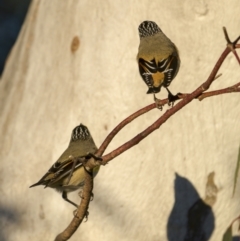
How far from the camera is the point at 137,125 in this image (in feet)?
9.73

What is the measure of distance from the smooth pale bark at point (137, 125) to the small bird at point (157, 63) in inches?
24.2

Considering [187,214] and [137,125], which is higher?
[137,125]

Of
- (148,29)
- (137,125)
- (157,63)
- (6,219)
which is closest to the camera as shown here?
(157,63)

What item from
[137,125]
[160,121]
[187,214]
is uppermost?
[137,125]

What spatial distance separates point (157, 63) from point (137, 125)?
0.90 meters

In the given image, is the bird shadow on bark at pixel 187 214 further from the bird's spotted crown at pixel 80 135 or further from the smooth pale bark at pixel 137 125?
the bird's spotted crown at pixel 80 135

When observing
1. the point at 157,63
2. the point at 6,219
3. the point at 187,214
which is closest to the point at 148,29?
the point at 157,63

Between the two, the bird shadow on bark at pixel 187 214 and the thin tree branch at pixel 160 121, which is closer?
the thin tree branch at pixel 160 121

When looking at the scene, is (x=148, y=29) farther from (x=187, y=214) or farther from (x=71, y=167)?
(x=187, y=214)

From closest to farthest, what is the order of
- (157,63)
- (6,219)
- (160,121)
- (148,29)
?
(160,121) < (157,63) < (148,29) < (6,219)

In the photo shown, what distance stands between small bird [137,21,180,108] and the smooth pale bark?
615mm

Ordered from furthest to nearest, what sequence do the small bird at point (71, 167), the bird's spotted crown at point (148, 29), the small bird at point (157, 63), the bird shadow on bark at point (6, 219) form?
the bird shadow on bark at point (6, 219) → the bird's spotted crown at point (148, 29) → the small bird at point (71, 167) → the small bird at point (157, 63)

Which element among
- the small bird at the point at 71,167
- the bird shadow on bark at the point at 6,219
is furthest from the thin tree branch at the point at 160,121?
the bird shadow on bark at the point at 6,219

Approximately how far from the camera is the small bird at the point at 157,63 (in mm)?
2062
